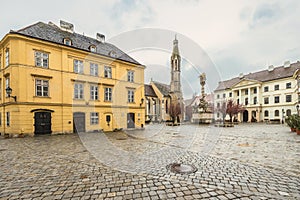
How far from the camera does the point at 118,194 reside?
4.02 m

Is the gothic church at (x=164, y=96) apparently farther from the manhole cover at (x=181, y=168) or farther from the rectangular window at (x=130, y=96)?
the manhole cover at (x=181, y=168)

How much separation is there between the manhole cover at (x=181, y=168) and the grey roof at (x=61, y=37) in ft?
58.1

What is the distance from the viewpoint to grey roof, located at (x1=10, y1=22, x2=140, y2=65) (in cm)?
1698

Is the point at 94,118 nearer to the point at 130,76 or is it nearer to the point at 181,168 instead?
the point at 130,76

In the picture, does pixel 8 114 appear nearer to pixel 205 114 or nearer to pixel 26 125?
pixel 26 125

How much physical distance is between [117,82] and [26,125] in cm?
1097

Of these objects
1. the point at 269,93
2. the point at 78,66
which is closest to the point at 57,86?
the point at 78,66

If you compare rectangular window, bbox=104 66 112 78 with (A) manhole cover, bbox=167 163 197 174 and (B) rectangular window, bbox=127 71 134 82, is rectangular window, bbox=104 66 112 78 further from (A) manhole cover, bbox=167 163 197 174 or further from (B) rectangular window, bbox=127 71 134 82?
(A) manhole cover, bbox=167 163 197 174

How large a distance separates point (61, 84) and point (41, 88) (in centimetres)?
188

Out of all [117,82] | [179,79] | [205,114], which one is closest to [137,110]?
[117,82]

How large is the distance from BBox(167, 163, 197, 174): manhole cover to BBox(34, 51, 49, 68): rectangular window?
16807mm

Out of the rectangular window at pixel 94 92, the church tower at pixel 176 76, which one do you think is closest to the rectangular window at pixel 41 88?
the rectangular window at pixel 94 92

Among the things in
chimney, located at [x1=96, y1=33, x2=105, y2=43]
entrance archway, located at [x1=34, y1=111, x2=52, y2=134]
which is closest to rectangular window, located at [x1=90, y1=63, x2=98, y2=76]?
entrance archway, located at [x1=34, y1=111, x2=52, y2=134]

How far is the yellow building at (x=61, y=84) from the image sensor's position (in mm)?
15617
